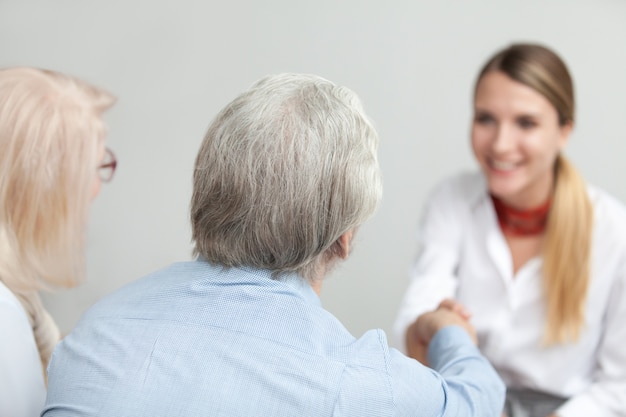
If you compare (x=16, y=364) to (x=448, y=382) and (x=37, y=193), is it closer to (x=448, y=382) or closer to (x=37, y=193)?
(x=37, y=193)

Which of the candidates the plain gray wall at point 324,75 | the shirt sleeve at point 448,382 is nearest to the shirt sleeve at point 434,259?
the shirt sleeve at point 448,382

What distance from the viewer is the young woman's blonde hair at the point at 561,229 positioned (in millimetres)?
1641

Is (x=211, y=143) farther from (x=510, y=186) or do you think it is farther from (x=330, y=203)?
(x=510, y=186)

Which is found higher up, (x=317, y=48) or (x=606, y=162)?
(x=317, y=48)

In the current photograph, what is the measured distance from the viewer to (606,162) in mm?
2252

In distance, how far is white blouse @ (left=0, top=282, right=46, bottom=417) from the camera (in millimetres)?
1205

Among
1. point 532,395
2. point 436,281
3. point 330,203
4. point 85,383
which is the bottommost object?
point 532,395

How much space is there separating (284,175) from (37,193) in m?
0.61

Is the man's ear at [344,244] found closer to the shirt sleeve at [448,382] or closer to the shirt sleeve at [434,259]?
the shirt sleeve at [448,382]

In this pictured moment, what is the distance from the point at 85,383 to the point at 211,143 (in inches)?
13.1

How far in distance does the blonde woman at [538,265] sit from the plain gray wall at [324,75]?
58 centimetres

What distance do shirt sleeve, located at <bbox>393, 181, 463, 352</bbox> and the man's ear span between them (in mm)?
650

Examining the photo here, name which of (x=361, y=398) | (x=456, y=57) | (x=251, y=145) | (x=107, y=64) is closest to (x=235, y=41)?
(x=107, y=64)

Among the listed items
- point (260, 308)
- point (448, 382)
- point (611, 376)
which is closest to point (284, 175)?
point (260, 308)
